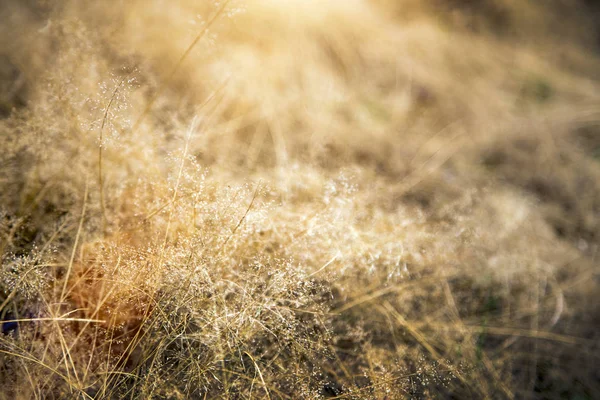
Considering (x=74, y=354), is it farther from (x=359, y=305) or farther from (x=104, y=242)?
(x=359, y=305)

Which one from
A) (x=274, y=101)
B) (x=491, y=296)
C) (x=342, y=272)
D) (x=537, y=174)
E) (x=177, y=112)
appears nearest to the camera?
(x=342, y=272)

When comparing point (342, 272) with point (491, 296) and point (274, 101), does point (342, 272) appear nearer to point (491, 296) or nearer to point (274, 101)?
point (491, 296)

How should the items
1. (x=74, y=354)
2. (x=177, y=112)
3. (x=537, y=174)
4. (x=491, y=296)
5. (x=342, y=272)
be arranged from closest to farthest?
(x=74, y=354) → (x=342, y=272) → (x=177, y=112) → (x=491, y=296) → (x=537, y=174)

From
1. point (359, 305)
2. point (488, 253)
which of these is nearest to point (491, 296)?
point (488, 253)

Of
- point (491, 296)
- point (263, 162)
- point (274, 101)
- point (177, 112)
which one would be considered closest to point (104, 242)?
point (177, 112)

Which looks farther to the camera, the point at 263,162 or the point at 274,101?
the point at 274,101

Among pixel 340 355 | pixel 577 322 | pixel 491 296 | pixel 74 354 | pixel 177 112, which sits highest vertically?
pixel 177 112

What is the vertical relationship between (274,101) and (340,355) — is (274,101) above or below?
above
